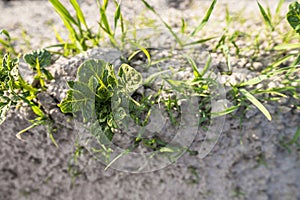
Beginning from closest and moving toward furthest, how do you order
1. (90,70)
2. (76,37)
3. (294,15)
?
(90,70) < (294,15) < (76,37)

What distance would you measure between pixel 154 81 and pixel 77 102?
38cm

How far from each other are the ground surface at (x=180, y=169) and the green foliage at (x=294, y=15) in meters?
0.30

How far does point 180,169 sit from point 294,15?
0.81 meters

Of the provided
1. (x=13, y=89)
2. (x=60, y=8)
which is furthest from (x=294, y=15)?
(x=13, y=89)

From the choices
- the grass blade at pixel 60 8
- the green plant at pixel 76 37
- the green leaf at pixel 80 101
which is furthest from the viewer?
the green plant at pixel 76 37

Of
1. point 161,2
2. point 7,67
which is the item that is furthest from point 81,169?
point 161,2

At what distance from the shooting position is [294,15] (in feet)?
4.65

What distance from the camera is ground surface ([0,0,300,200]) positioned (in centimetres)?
160

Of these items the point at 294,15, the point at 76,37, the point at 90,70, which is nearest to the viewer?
the point at 90,70

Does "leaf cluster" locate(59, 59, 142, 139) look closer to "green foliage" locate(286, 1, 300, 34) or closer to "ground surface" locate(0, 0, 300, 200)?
"ground surface" locate(0, 0, 300, 200)

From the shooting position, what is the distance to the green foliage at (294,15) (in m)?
1.41

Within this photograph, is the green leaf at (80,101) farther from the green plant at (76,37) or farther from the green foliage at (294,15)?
the green foliage at (294,15)

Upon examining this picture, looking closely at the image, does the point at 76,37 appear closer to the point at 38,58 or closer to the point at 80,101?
the point at 38,58

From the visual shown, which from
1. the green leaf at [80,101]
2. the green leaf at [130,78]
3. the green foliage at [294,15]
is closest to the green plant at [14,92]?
the green leaf at [80,101]
